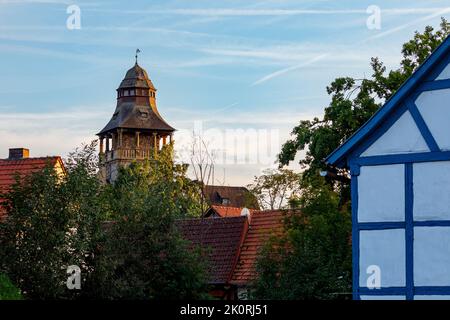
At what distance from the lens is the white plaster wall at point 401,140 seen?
795 inches

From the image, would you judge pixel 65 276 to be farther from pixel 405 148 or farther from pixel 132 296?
pixel 405 148

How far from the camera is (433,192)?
19719 mm

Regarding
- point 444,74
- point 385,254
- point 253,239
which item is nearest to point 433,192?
point 385,254

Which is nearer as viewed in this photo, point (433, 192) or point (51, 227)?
point (433, 192)

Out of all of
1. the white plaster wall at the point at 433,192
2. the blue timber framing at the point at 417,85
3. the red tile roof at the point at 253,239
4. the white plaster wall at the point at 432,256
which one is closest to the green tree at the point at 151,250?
the red tile roof at the point at 253,239

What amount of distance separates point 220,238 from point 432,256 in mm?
24474

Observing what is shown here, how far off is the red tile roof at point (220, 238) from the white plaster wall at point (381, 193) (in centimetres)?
2072

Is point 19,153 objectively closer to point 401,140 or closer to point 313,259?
point 313,259

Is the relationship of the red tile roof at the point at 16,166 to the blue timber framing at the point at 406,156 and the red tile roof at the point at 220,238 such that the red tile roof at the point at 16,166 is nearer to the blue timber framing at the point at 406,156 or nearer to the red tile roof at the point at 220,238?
the red tile roof at the point at 220,238

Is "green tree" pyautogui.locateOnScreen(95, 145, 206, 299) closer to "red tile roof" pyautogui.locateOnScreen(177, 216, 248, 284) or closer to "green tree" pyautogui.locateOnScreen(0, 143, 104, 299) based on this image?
"green tree" pyautogui.locateOnScreen(0, 143, 104, 299)

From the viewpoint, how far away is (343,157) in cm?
2125

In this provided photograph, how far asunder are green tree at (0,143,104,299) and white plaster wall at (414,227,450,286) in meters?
11.8
